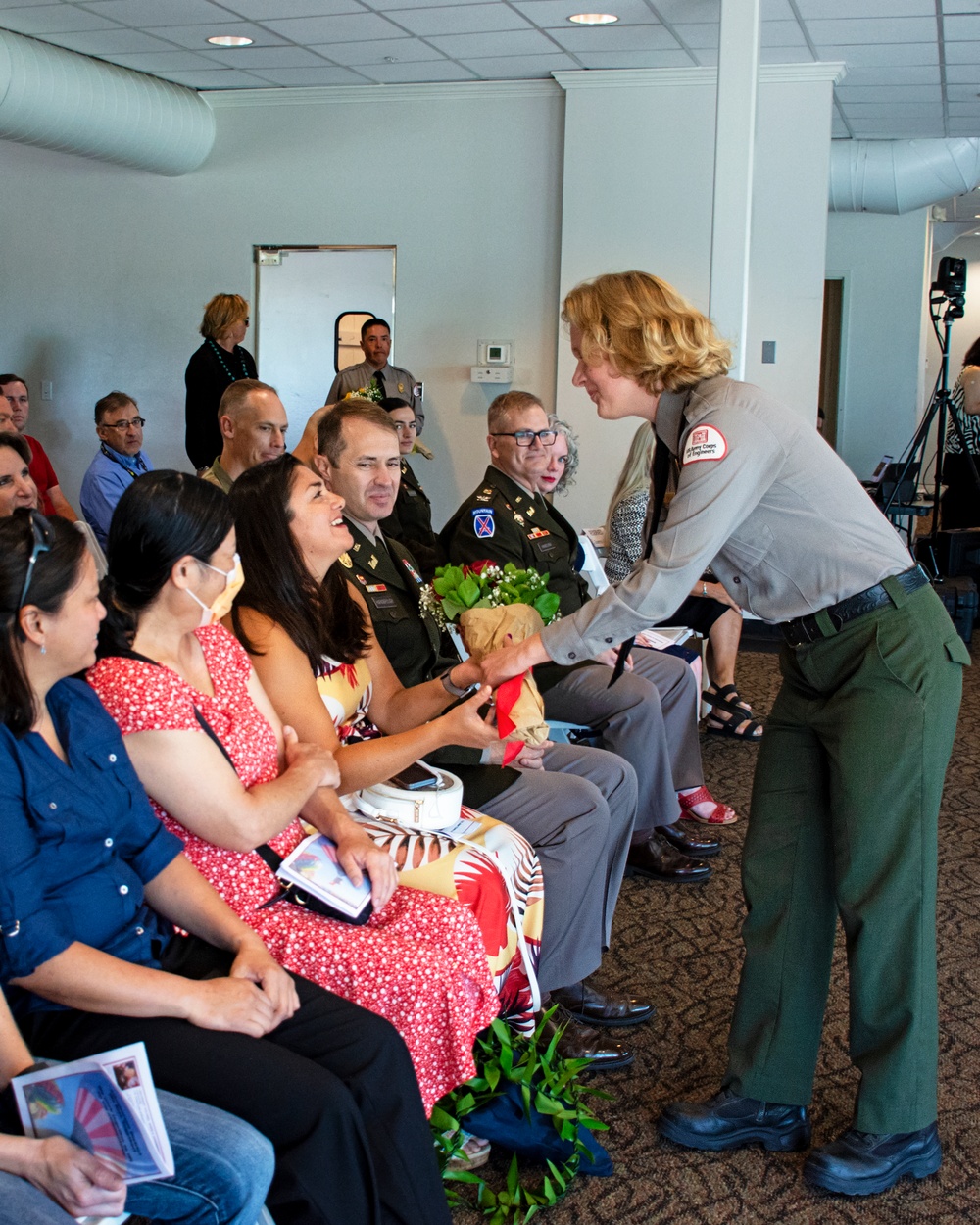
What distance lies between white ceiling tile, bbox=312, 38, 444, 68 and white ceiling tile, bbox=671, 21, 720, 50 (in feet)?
4.72

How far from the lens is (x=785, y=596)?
2.16 meters

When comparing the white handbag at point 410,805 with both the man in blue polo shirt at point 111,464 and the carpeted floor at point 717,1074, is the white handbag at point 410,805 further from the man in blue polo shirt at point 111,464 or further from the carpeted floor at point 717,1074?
the man in blue polo shirt at point 111,464

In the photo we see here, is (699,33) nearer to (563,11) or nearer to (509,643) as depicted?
(563,11)

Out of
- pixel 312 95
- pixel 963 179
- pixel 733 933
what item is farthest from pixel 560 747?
pixel 963 179

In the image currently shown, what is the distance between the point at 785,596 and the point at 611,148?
19.9 feet

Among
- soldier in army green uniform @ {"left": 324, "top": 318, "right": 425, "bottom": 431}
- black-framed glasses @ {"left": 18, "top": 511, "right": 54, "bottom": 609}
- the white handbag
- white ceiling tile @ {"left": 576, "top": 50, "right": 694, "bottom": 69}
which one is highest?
white ceiling tile @ {"left": 576, "top": 50, "right": 694, "bottom": 69}

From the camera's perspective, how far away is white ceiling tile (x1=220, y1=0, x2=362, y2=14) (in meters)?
6.13

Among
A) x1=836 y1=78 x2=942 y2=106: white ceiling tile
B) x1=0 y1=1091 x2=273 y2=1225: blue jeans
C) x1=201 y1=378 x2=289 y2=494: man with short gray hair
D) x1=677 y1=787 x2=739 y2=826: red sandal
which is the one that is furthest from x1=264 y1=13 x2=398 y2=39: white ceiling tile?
x1=0 y1=1091 x2=273 y2=1225: blue jeans

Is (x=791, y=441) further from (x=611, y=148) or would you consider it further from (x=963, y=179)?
(x=963, y=179)

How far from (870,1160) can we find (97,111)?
7306mm

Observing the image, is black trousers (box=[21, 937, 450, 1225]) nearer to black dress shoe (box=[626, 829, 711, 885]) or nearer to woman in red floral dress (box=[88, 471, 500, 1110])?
woman in red floral dress (box=[88, 471, 500, 1110])

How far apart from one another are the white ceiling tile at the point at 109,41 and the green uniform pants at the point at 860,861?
20.6ft

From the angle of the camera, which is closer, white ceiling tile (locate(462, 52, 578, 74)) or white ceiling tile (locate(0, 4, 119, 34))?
white ceiling tile (locate(0, 4, 119, 34))

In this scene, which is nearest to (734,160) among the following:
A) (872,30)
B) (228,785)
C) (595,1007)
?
(872,30)
